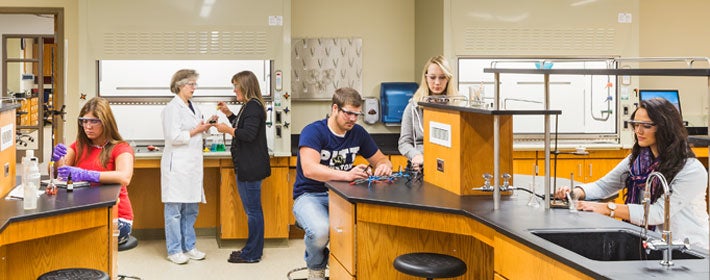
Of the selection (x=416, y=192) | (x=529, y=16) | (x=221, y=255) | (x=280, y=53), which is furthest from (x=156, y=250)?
(x=529, y=16)

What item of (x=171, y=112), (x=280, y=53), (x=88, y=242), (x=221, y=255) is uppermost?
(x=280, y=53)

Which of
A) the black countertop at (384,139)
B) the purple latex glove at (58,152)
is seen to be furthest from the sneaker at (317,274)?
the black countertop at (384,139)

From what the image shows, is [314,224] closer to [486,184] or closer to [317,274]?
[317,274]

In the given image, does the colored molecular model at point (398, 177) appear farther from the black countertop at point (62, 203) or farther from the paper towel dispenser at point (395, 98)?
the paper towel dispenser at point (395, 98)

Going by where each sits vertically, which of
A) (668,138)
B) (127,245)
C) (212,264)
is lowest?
(212,264)

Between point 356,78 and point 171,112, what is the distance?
2.16 m

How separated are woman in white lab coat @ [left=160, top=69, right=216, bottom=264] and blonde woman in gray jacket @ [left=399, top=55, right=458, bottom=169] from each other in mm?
1673

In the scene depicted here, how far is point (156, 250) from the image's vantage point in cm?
718

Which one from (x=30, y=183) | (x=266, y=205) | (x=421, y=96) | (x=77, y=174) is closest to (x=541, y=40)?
(x=421, y=96)

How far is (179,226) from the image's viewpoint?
6.73 meters

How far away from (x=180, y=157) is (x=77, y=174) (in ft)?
6.11

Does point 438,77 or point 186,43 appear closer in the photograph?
point 438,77

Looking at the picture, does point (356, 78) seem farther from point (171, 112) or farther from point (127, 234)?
point (127, 234)

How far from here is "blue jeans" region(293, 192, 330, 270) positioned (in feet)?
16.3
